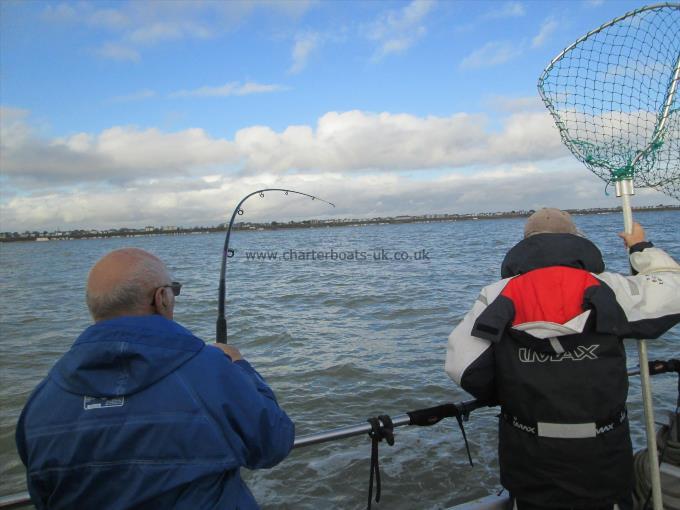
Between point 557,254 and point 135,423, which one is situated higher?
point 557,254

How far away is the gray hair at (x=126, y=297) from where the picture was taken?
1.66m

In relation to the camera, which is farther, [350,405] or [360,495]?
[350,405]

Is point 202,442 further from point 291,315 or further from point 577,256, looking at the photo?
point 291,315

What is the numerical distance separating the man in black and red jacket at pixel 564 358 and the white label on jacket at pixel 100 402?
1.36 meters

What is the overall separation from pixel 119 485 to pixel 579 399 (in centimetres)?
173

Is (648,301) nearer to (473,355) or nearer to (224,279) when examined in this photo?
(473,355)

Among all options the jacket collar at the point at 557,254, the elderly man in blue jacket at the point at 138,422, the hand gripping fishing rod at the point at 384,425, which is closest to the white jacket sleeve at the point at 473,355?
the jacket collar at the point at 557,254

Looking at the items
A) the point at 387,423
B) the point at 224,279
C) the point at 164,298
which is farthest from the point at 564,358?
the point at 224,279

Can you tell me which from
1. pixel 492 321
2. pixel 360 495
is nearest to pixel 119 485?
pixel 492 321

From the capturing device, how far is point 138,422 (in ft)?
4.85

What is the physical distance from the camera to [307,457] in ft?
18.2

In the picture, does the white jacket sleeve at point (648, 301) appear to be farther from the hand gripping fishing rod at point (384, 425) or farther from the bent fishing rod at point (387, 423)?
the bent fishing rod at point (387, 423)

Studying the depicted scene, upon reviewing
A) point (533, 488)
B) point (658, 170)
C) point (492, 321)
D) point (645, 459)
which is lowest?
point (645, 459)

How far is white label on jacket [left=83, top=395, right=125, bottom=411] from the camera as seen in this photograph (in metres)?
1.48
